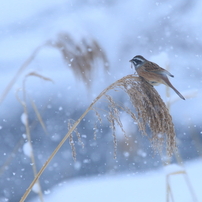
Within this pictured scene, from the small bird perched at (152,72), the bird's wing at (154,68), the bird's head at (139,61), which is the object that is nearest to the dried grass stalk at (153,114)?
the small bird perched at (152,72)

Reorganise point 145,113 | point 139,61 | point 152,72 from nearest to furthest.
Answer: point 145,113, point 152,72, point 139,61

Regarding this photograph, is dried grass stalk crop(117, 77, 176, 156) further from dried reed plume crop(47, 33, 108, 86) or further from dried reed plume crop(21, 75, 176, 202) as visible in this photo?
dried reed plume crop(47, 33, 108, 86)

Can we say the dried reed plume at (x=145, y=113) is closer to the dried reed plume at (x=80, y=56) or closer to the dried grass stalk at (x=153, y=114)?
the dried grass stalk at (x=153, y=114)

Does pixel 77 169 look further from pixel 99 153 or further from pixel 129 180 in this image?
pixel 129 180

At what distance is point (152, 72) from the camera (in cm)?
171

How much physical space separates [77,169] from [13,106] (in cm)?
130

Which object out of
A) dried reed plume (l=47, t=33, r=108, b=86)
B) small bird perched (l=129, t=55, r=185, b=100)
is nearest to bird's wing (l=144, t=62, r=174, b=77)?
small bird perched (l=129, t=55, r=185, b=100)

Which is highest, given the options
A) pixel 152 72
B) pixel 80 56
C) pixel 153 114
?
pixel 80 56

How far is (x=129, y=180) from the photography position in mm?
4453

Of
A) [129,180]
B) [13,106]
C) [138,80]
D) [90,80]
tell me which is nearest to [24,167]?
[13,106]

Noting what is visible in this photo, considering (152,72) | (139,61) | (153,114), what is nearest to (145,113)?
(153,114)

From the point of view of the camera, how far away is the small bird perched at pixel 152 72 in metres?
1.65

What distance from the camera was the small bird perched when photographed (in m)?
1.65

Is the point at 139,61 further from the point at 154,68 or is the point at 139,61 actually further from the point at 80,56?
the point at 80,56
